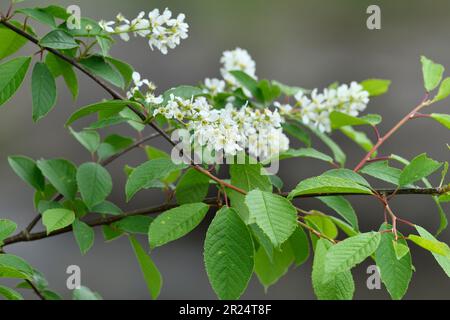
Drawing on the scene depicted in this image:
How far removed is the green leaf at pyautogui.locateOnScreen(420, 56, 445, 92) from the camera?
912 millimetres

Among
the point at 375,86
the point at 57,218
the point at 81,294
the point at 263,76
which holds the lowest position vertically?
the point at 81,294

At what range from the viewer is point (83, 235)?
81 centimetres

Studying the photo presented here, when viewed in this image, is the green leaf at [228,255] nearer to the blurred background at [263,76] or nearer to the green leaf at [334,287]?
the green leaf at [334,287]

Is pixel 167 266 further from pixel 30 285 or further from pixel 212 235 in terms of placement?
pixel 212 235

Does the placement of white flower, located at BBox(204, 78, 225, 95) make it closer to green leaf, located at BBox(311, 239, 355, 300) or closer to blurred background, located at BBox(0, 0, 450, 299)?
green leaf, located at BBox(311, 239, 355, 300)

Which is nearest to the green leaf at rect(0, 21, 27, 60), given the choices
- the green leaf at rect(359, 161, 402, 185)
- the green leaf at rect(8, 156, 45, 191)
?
the green leaf at rect(8, 156, 45, 191)

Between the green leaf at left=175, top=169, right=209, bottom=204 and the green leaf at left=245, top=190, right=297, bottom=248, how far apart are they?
156 mm

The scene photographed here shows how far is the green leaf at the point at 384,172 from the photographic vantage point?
0.77 metres

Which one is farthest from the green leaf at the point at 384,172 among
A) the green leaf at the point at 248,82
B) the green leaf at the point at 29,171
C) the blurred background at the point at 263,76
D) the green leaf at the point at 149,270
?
the blurred background at the point at 263,76

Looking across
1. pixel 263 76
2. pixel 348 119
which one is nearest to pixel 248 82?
pixel 348 119

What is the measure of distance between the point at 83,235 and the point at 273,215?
0.29 m

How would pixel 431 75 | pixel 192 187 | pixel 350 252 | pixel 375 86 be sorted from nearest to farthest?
1. pixel 350 252
2. pixel 192 187
3. pixel 431 75
4. pixel 375 86

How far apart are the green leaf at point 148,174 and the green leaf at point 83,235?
0.32 ft

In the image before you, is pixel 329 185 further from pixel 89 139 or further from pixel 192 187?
pixel 89 139
